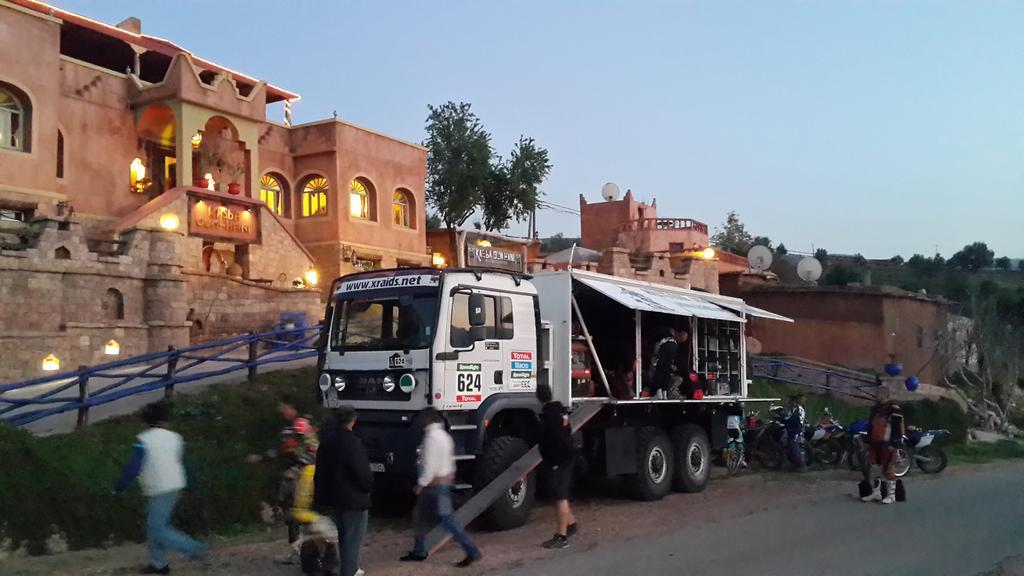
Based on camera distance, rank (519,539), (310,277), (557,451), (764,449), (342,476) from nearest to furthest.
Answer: (342,476) → (557,451) → (519,539) → (764,449) → (310,277)

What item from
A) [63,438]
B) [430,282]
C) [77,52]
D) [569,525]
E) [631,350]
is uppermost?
[77,52]

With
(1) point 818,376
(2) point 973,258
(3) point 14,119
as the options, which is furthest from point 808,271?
(2) point 973,258

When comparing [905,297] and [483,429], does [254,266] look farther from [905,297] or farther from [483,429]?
[905,297]

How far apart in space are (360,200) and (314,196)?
1.62 meters

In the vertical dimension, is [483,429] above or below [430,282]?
below

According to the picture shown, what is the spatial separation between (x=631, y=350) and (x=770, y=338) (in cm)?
1844

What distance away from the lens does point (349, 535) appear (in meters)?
6.92

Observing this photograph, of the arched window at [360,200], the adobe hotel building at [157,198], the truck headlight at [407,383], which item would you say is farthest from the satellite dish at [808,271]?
the truck headlight at [407,383]

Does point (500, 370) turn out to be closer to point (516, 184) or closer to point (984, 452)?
point (984, 452)

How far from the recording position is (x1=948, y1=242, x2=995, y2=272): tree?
80.8 meters

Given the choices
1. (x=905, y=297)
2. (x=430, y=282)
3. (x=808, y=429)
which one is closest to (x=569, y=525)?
(x=430, y=282)

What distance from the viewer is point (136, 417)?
11750 mm

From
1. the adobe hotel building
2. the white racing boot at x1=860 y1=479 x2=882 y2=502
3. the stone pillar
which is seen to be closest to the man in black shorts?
the white racing boot at x1=860 y1=479 x2=882 y2=502

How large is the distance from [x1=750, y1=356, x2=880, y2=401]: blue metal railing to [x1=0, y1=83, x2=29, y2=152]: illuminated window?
2086 centimetres
